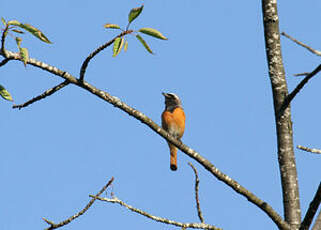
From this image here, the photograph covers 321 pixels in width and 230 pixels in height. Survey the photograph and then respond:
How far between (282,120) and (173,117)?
5573mm

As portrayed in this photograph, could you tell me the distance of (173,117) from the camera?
9609mm

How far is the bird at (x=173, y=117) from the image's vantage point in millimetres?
9562

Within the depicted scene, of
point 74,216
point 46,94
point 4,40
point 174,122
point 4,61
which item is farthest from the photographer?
point 174,122

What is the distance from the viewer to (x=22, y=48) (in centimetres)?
→ 300

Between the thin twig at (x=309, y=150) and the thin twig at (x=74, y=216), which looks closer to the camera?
the thin twig at (x=74, y=216)

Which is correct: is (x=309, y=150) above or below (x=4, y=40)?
below

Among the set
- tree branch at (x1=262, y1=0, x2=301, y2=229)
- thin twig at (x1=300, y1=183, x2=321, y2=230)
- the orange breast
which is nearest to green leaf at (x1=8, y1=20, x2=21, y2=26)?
thin twig at (x1=300, y1=183, x2=321, y2=230)

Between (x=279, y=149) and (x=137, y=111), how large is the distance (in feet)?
3.95

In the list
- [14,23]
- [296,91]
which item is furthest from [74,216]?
[296,91]

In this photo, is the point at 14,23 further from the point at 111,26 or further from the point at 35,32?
the point at 111,26

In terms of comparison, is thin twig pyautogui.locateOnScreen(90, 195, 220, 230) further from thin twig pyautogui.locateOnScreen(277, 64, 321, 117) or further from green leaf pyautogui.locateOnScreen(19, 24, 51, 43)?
green leaf pyautogui.locateOnScreen(19, 24, 51, 43)

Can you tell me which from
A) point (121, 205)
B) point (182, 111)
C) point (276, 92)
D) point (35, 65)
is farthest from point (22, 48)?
point (182, 111)

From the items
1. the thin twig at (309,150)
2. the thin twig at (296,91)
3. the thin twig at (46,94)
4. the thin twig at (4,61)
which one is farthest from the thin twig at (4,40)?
the thin twig at (309,150)

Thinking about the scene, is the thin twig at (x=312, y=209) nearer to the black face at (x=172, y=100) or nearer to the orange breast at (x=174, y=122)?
the orange breast at (x=174, y=122)
